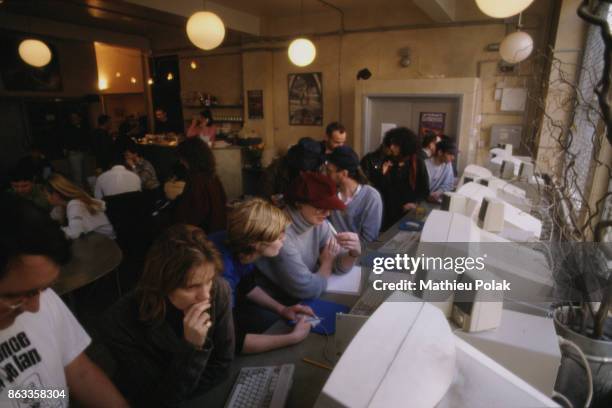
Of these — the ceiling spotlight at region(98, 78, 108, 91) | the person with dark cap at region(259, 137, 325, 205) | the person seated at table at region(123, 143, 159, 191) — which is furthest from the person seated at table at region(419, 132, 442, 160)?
the ceiling spotlight at region(98, 78, 108, 91)

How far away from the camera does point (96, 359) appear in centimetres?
248

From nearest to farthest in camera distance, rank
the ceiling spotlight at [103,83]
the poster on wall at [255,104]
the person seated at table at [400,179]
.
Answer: the person seated at table at [400,179] < the poster on wall at [255,104] < the ceiling spotlight at [103,83]

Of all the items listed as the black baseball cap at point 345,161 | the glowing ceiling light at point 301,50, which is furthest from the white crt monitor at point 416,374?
the glowing ceiling light at point 301,50

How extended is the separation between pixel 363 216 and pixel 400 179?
103cm

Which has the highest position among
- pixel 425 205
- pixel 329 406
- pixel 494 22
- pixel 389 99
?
pixel 494 22

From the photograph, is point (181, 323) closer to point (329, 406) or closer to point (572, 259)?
point (329, 406)

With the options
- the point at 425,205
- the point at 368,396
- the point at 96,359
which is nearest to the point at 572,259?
the point at 368,396

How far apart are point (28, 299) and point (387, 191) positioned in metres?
3.06

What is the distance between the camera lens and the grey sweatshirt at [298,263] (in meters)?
1.76

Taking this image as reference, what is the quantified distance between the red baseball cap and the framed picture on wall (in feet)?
16.2

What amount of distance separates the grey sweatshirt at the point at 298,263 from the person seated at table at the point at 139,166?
2966 mm

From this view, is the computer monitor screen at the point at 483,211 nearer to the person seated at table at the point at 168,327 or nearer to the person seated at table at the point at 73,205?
the person seated at table at the point at 168,327

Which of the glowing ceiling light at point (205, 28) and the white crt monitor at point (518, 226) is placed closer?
the white crt monitor at point (518, 226)

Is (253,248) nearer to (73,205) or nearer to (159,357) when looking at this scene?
(159,357)
